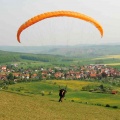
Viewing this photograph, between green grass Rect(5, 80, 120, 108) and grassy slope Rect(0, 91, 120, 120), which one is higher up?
grassy slope Rect(0, 91, 120, 120)

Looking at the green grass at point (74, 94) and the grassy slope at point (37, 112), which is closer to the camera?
the grassy slope at point (37, 112)

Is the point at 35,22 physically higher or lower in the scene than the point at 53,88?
higher

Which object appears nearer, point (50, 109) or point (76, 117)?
point (76, 117)

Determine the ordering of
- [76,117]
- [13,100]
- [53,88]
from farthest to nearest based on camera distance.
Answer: [53,88] → [13,100] → [76,117]

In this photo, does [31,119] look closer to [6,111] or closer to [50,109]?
[6,111]

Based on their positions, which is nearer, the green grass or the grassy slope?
the grassy slope

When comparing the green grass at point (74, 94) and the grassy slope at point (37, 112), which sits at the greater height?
the grassy slope at point (37, 112)

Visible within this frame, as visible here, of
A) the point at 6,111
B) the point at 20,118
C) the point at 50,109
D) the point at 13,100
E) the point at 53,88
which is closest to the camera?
the point at 20,118

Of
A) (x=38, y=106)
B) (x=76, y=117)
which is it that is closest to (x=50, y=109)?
(x=38, y=106)

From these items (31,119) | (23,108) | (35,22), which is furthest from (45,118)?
(35,22)
